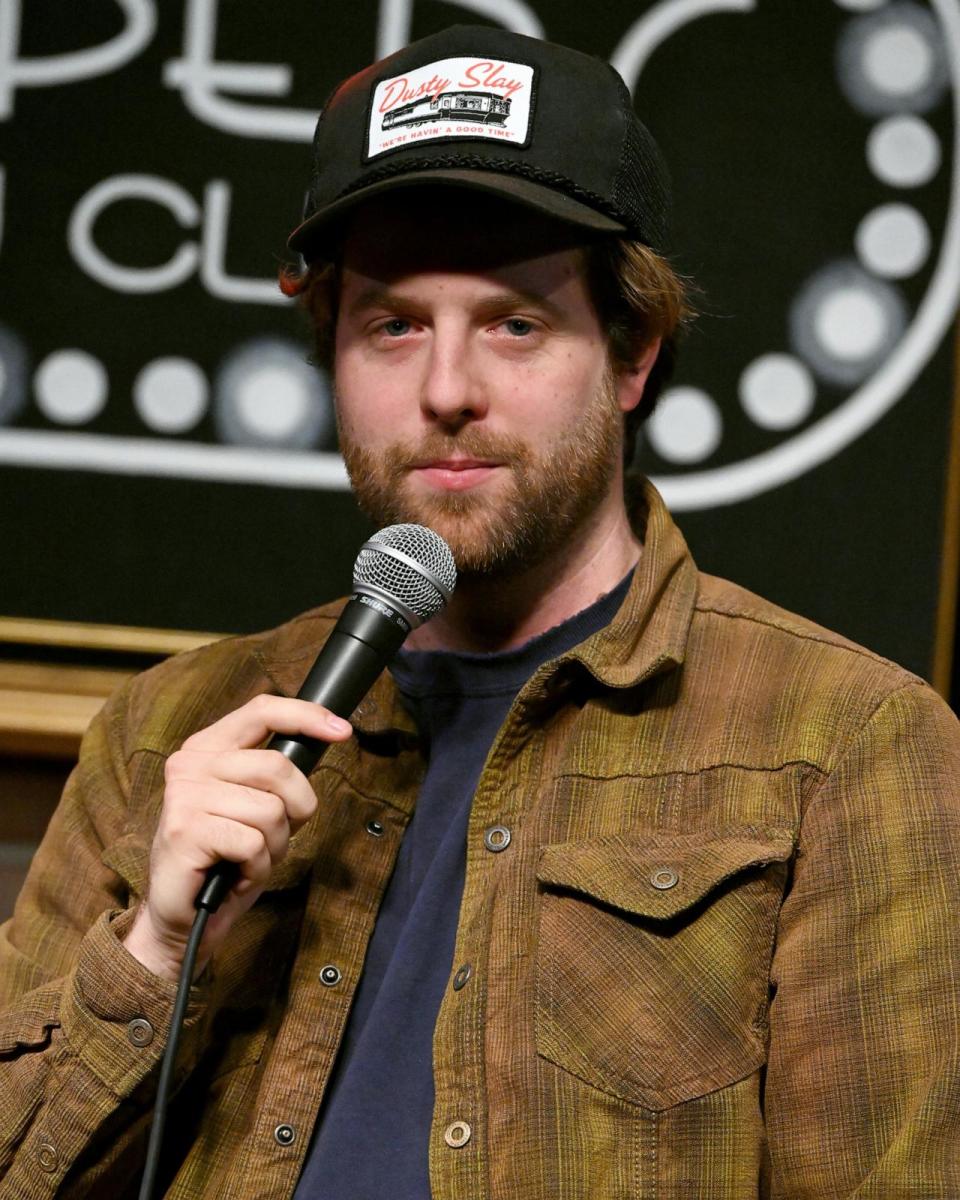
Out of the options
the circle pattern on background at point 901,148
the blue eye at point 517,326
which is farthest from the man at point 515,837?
the circle pattern on background at point 901,148

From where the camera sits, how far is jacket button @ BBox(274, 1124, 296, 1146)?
1101 mm

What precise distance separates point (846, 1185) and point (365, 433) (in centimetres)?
64

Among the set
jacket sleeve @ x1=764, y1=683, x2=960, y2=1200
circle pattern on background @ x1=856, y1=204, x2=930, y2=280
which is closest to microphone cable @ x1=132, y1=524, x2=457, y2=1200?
jacket sleeve @ x1=764, y1=683, x2=960, y2=1200

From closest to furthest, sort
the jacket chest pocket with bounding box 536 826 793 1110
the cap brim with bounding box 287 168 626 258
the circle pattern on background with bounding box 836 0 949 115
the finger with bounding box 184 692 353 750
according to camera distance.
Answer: the finger with bounding box 184 692 353 750, the jacket chest pocket with bounding box 536 826 793 1110, the cap brim with bounding box 287 168 626 258, the circle pattern on background with bounding box 836 0 949 115

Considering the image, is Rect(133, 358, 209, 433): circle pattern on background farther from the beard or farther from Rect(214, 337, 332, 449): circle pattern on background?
the beard

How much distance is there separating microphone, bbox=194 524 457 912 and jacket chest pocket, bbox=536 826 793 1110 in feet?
0.74

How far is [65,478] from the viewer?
1.65 meters

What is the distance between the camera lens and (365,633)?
97 centimetres

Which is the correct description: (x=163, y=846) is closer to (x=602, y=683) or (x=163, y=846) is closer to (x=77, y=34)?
(x=602, y=683)

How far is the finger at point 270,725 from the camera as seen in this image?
0.93 metres

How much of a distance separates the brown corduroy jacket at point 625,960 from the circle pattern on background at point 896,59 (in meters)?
0.58

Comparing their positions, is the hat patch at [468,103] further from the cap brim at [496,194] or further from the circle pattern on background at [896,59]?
the circle pattern on background at [896,59]

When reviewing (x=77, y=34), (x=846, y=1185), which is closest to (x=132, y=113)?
(x=77, y=34)

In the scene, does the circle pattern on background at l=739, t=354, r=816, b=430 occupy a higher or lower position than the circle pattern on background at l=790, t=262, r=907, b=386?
lower
